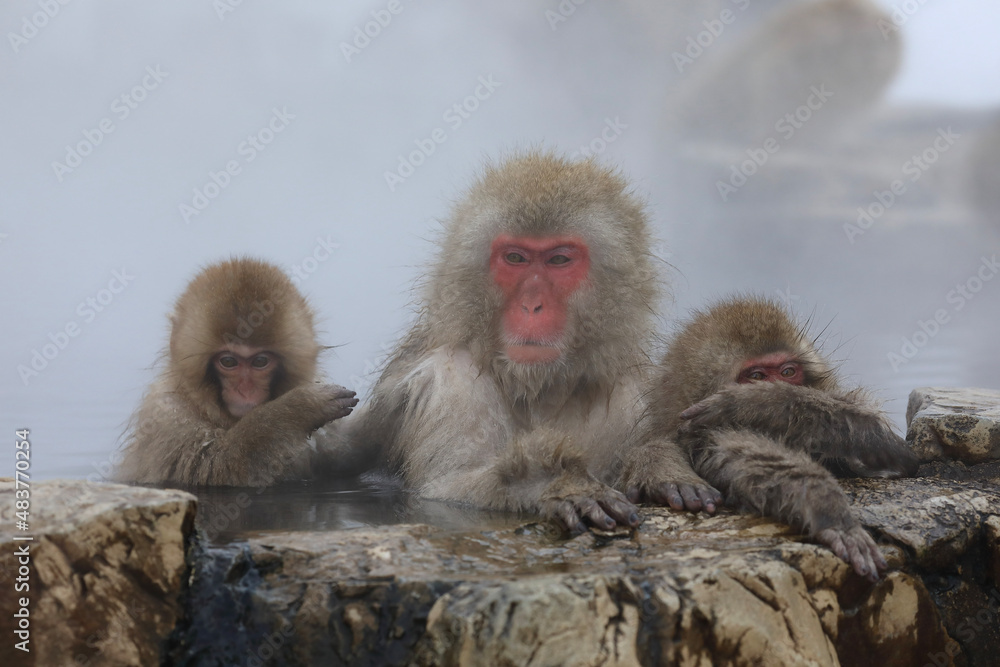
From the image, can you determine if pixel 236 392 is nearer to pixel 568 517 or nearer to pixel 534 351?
pixel 534 351

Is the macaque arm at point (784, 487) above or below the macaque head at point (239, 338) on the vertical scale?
below

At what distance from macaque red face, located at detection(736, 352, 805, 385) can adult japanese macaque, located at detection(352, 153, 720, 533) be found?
35 cm

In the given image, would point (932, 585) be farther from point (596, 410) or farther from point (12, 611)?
point (12, 611)

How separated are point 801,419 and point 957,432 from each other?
77 cm

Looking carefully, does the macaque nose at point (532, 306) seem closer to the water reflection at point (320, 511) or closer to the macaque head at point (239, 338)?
the water reflection at point (320, 511)

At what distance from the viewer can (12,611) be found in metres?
1.82

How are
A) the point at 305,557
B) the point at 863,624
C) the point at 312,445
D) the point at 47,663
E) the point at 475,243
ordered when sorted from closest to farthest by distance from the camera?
1. the point at 47,663
2. the point at 305,557
3. the point at 863,624
4. the point at 475,243
5. the point at 312,445

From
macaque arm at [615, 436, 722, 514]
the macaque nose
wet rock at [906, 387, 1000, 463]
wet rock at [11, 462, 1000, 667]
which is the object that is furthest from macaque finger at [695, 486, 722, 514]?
wet rock at [906, 387, 1000, 463]

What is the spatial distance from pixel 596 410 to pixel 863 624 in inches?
49.8

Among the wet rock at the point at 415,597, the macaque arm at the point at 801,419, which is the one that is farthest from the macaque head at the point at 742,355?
the wet rock at the point at 415,597

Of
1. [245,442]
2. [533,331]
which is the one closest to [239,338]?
[245,442]

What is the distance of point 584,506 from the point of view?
7.73ft

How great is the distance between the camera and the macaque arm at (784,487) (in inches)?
85.4

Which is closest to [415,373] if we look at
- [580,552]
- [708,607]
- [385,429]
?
[385,429]
